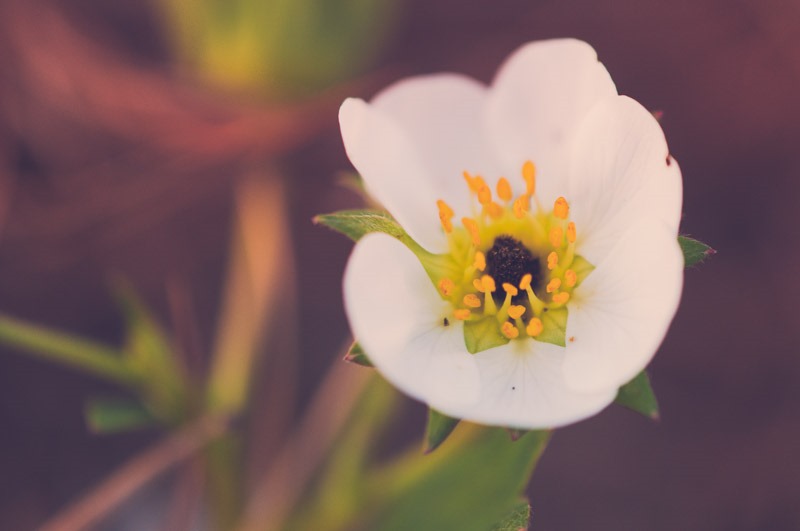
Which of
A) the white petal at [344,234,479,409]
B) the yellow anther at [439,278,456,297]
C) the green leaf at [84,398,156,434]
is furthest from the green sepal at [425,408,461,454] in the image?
the green leaf at [84,398,156,434]

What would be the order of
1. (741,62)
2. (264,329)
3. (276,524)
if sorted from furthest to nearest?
(741,62) < (264,329) < (276,524)

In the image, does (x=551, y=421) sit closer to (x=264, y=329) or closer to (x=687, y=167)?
(x=264, y=329)

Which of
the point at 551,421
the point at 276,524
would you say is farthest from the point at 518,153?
the point at 276,524

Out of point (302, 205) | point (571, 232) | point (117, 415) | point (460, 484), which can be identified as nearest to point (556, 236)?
point (571, 232)

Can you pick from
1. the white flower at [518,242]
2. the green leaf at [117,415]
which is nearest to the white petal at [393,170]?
the white flower at [518,242]

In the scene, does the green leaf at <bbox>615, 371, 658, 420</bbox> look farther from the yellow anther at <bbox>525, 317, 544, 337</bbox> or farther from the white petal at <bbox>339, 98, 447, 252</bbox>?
the white petal at <bbox>339, 98, 447, 252</bbox>

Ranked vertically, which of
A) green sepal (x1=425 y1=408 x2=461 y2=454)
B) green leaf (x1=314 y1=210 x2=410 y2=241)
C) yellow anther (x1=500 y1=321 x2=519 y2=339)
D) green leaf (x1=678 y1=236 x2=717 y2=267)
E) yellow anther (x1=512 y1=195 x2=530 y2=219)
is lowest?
green sepal (x1=425 y1=408 x2=461 y2=454)

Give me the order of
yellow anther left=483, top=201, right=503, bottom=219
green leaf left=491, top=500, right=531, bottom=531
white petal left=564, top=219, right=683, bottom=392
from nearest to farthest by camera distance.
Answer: white petal left=564, top=219, right=683, bottom=392
green leaf left=491, top=500, right=531, bottom=531
yellow anther left=483, top=201, right=503, bottom=219
